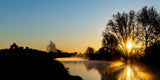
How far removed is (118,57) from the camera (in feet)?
197

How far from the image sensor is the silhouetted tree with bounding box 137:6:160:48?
42.2 metres

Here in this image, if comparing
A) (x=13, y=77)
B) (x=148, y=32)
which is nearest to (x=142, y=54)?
(x=148, y=32)

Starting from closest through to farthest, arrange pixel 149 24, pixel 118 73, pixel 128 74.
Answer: pixel 128 74 < pixel 118 73 < pixel 149 24

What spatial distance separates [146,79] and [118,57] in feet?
129

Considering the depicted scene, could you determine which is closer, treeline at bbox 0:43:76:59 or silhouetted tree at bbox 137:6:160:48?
treeline at bbox 0:43:76:59

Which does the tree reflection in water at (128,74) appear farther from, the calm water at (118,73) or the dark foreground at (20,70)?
the dark foreground at (20,70)

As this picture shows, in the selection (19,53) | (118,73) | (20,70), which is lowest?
(118,73)

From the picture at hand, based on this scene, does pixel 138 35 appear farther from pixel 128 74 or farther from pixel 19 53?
pixel 19 53

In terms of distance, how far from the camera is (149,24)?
43.1m

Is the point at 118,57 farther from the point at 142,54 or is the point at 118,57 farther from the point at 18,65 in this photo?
the point at 18,65

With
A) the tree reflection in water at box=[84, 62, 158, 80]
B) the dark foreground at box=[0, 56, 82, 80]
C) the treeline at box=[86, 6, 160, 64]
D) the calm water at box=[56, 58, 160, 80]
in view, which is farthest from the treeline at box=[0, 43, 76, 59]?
the treeline at box=[86, 6, 160, 64]

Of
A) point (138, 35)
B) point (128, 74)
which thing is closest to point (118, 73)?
point (128, 74)

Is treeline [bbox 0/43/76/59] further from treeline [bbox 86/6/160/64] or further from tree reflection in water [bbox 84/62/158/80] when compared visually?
treeline [bbox 86/6/160/64]

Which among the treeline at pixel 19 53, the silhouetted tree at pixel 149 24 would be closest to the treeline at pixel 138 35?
the silhouetted tree at pixel 149 24
